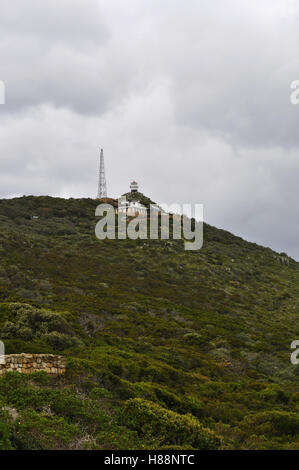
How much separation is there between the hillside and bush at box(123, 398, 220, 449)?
33 millimetres

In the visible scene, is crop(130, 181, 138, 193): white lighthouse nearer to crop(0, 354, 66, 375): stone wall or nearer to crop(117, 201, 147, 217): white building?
crop(117, 201, 147, 217): white building

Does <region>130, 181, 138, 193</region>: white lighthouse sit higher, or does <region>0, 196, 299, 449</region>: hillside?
<region>130, 181, 138, 193</region>: white lighthouse

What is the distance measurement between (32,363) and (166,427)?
4244 millimetres

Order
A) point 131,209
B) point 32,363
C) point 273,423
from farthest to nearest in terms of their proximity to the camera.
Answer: point 131,209 → point 273,423 → point 32,363

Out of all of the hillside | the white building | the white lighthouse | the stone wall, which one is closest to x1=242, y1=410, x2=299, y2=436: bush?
the hillside

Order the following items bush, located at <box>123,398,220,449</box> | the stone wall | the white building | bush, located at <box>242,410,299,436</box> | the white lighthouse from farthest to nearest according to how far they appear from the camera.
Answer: the white lighthouse → the white building → bush, located at <box>242,410,299,436</box> → the stone wall → bush, located at <box>123,398,220,449</box>

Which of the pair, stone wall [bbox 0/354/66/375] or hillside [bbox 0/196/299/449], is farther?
stone wall [bbox 0/354/66/375]

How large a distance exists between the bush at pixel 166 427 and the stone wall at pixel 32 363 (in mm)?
2549

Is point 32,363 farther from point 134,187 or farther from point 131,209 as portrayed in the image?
point 134,187

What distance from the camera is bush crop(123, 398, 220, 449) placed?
37.0ft

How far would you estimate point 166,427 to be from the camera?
454 inches

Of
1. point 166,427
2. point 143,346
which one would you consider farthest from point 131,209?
point 166,427

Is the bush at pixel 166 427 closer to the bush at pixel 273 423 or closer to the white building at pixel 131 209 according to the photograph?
the bush at pixel 273 423
